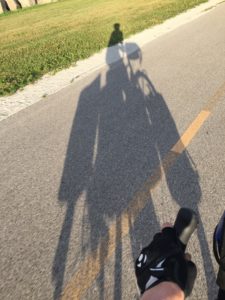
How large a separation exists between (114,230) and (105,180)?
0.93m

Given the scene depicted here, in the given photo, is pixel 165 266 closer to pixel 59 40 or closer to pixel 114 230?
pixel 114 230

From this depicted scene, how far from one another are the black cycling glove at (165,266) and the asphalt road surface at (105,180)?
141cm

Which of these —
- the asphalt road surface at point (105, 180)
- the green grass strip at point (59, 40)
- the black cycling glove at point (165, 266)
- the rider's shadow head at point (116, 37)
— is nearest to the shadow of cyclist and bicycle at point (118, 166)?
the asphalt road surface at point (105, 180)

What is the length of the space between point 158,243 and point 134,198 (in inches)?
91.0

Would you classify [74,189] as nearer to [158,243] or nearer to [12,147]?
[12,147]

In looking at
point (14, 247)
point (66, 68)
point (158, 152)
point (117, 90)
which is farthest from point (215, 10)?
point (14, 247)

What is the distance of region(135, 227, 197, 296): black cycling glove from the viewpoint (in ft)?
4.45

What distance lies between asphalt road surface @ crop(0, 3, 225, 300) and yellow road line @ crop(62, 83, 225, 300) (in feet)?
0.04

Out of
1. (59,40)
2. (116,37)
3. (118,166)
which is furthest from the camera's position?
(59,40)

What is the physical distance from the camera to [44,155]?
201 inches

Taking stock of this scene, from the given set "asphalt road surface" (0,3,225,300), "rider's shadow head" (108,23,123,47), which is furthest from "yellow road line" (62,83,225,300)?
"rider's shadow head" (108,23,123,47)

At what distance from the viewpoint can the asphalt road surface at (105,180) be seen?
3.01 meters

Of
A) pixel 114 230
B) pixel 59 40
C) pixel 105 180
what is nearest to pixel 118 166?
pixel 105 180

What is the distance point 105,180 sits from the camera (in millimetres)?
4219
